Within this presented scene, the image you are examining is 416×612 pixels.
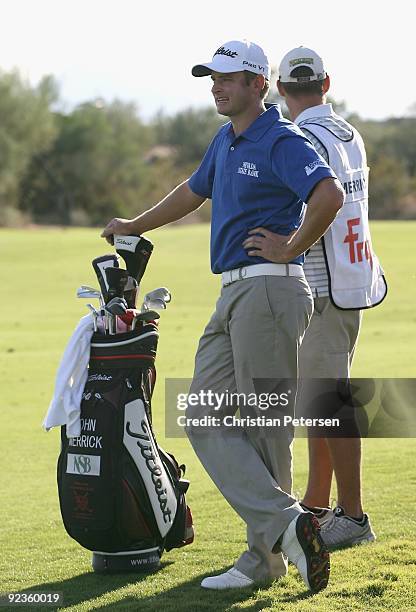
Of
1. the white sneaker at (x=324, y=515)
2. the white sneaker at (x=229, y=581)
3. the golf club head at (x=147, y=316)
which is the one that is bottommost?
the white sneaker at (x=229, y=581)

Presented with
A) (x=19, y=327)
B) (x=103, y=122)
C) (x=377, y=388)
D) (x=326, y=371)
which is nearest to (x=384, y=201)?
(x=103, y=122)

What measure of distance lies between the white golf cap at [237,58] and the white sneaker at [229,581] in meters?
1.97

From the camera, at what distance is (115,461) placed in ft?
16.1

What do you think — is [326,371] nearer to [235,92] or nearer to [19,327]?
[235,92]

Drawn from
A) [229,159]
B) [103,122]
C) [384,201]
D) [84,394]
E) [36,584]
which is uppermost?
[103,122]

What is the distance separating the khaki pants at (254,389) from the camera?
4711 millimetres

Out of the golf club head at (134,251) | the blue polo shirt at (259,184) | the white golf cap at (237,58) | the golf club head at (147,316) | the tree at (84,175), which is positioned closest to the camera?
the blue polo shirt at (259,184)

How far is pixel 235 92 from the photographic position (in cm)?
483

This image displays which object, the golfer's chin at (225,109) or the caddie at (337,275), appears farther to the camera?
the caddie at (337,275)

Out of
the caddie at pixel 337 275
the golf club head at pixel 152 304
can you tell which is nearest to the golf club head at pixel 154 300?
the golf club head at pixel 152 304

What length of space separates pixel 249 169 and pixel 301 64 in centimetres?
104

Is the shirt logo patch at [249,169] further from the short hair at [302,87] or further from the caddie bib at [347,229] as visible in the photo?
the short hair at [302,87]

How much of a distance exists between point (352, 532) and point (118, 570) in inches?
43.7

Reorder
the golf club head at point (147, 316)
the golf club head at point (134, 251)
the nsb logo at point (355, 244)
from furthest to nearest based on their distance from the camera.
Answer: the nsb logo at point (355, 244)
the golf club head at point (134, 251)
the golf club head at point (147, 316)
